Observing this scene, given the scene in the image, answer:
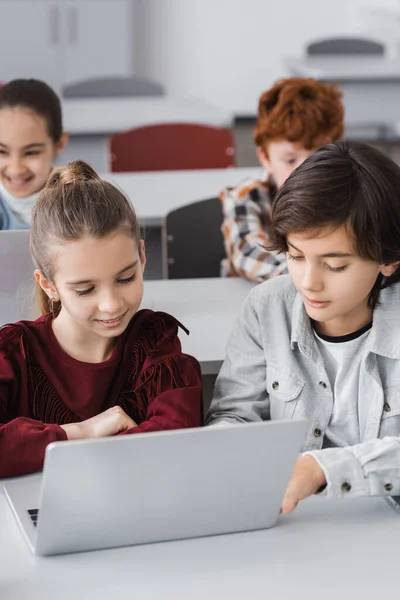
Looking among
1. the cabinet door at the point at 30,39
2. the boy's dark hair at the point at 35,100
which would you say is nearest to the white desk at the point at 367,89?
the cabinet door at the point at 30,39

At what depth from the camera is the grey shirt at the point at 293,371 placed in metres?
1.57

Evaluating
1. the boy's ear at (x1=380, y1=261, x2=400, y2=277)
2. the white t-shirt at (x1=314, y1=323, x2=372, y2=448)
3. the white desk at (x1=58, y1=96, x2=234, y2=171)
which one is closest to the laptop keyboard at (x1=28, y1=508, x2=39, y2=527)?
the white t-shirt at (x1=314, y1=323, x2=372, y2=448)

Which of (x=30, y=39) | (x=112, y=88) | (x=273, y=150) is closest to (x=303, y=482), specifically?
(x=273, y=150)

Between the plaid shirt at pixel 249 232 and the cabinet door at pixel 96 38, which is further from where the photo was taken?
the cabinet door at pixel 96 38

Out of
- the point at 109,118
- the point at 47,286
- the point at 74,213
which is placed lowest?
the point at 109,118

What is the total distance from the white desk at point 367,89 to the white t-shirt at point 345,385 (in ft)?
11.4

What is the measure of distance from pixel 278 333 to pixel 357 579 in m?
0.51

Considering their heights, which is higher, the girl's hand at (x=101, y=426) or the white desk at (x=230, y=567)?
the girl's hand at (x=101, y=426)

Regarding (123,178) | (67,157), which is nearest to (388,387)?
(123,178)

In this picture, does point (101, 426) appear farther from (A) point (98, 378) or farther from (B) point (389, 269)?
(B) point (389, 269)

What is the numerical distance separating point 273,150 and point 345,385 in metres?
1.09

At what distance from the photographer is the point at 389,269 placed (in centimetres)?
157

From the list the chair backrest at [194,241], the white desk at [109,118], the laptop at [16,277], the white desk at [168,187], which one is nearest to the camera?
the laptop at [16,277]

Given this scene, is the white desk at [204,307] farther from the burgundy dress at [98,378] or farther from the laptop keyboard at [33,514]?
the laptop keyboard at [33,514]
